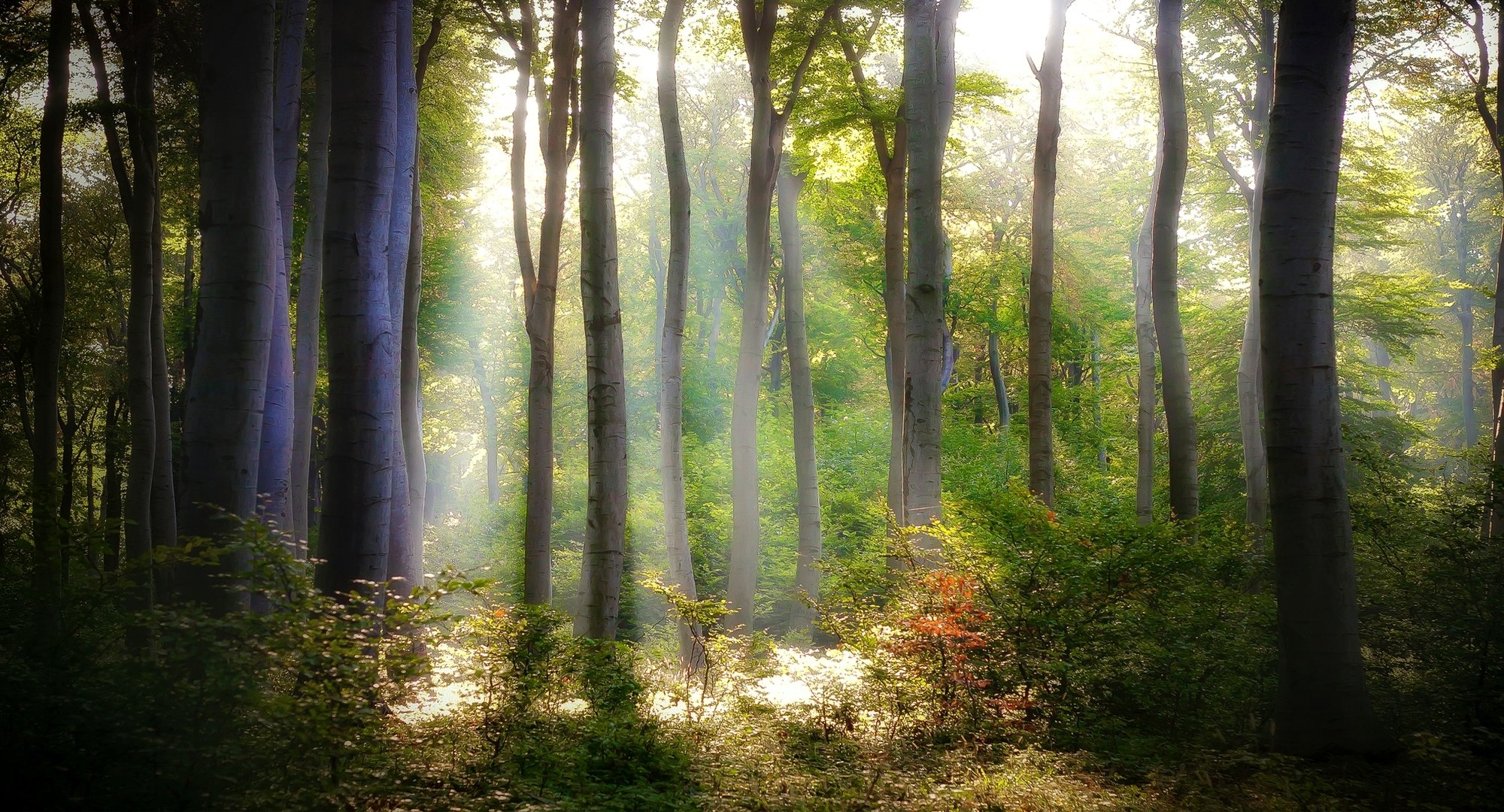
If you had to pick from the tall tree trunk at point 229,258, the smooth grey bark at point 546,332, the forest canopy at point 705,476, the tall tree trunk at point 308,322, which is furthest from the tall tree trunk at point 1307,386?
the tall tree trunk at point 308,322

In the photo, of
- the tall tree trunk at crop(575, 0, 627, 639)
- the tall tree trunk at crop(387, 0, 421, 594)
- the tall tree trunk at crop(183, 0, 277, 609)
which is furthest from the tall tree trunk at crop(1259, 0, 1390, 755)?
the tall tree trunk at crop(387, 0, 421, 594)

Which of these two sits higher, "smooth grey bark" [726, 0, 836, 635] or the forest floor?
"smooth grey bark" [726, 0, 836, 635]

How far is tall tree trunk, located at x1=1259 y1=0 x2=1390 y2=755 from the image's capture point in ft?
19.1

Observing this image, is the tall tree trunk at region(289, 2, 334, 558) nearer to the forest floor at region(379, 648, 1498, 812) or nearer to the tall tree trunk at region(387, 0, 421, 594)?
the tall tree trunk at region(387, 0, 421, 594)

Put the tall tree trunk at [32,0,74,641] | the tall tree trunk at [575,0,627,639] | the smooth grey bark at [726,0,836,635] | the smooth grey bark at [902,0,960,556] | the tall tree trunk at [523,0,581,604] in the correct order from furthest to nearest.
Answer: the smooth grey bark at [726,0,836,635] → the tall tree trunk at [523,0,581,604] → the tall tree trunk at [32,0,74,641] → the smooth grey bark at [902,0,960,556] → the tall tree trunk at [575,0,627,639]

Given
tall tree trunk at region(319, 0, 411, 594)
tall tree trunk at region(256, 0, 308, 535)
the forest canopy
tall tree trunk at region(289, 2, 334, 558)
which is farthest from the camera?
tall tree trunk at region(289, 2, 334, 558)

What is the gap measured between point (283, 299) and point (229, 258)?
3083 millimetres

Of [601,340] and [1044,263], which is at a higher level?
[1044,263]

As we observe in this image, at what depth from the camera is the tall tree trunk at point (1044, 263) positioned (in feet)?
40.8

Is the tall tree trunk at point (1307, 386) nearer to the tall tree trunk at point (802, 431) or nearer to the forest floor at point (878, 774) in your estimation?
the forest floor at point (878, 774)

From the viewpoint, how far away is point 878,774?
5648 mm

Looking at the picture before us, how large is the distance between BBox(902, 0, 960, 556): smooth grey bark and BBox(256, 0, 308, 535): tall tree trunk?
20.0ft

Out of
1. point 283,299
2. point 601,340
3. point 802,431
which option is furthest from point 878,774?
point 802,431

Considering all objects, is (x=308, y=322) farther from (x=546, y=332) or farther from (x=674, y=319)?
(x=674, y=319)
